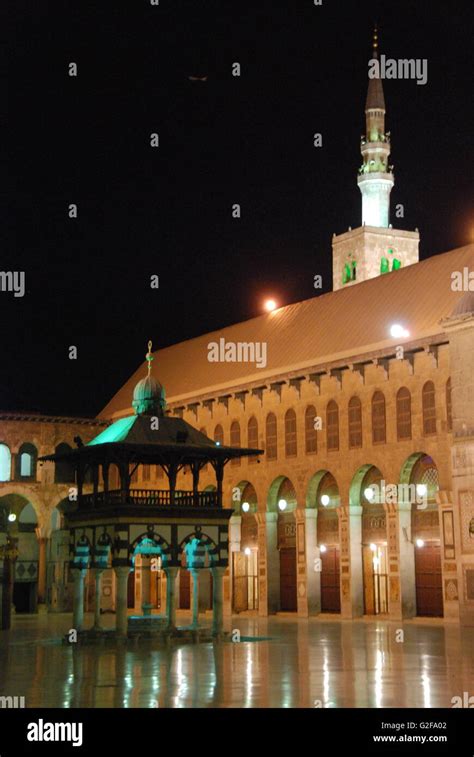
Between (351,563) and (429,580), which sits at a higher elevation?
(351,563)

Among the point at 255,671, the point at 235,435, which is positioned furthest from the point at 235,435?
the point at 255,671

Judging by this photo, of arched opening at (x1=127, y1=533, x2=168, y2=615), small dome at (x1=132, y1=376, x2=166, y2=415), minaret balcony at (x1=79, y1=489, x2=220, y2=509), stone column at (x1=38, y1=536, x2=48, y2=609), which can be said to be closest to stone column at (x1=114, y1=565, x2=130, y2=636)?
minaret balcony at (x1=79, y1=489, x2=220, y2=509)

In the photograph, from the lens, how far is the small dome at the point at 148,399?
130ft

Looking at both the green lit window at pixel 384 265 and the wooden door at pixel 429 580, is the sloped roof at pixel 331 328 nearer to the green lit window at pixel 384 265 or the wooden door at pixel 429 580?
the wooden door at pixel 429 580

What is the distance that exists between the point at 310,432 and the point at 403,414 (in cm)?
623

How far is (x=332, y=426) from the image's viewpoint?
50.8m

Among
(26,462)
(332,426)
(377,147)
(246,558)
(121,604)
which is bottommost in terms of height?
(121,604)

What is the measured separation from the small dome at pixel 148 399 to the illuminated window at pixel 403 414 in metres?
11.0

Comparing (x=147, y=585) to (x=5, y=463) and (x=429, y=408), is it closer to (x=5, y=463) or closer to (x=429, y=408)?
(x=429, y=408)

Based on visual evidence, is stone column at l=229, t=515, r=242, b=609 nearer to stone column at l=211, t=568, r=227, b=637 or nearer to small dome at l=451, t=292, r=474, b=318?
small dome at l=451, t=292, r=474, b=318

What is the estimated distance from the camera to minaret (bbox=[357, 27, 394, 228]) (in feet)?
252

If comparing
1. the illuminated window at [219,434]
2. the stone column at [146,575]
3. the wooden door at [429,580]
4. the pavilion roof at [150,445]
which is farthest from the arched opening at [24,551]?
the pavilion roof at [150,445]
